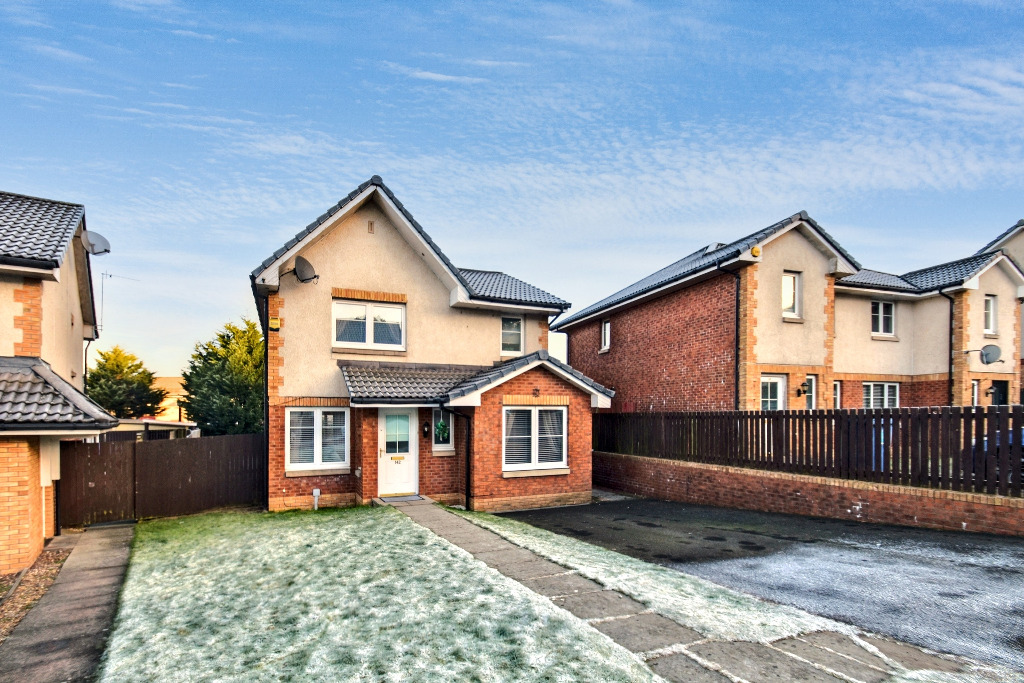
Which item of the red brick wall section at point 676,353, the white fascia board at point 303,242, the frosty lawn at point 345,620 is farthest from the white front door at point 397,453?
the red brick wall section at point 676,353

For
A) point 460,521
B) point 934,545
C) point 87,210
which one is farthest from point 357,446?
point 934,545

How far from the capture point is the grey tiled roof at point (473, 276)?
13.5 meters

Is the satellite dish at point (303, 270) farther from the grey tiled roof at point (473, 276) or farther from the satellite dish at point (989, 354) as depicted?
the satellite dish at point (989, 354)

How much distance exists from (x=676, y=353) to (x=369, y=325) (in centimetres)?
983

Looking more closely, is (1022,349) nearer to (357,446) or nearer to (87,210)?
(357,446)

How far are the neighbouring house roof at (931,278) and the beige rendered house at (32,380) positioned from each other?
21.1 meters

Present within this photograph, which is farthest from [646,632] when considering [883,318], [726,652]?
[883,318]

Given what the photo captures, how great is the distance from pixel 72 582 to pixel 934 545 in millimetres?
13650

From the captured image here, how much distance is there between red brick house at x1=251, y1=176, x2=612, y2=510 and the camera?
539 inches

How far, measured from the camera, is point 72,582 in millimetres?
8586

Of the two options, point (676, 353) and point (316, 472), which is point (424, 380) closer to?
point (316, 472)

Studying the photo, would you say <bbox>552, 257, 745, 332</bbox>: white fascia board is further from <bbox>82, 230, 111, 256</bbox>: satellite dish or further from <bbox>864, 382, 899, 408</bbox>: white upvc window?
<bbox>82, 230, 111, 256</bbox>: satellite dish

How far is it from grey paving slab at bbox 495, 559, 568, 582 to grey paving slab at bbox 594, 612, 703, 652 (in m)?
1.70

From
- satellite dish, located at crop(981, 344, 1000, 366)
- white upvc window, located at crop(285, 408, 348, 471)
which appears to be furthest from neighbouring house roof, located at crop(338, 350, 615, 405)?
satellite dish, located at crop(981, 344, 1000, 366)
